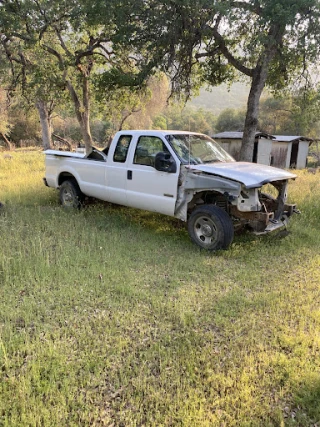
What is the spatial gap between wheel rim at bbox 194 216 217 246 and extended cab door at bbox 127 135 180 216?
23.1 inches

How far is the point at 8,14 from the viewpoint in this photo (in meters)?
11.4

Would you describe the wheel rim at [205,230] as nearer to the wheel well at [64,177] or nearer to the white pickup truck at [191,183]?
the white pickup truck at [191,183]

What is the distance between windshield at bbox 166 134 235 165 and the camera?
6.12 m

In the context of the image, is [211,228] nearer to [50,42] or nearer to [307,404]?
[307,404]

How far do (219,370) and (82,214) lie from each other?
5452 mm

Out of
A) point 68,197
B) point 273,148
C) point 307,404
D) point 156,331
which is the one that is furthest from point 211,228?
point 273,148

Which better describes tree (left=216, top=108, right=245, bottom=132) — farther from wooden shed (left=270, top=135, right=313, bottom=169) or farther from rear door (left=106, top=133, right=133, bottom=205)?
rear door (left=106, top=133, right=133, bottom=205)

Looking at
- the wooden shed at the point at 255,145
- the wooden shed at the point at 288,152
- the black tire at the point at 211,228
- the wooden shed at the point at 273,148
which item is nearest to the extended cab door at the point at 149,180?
the black tire at the point at 211,228

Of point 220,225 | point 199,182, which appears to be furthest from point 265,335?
point 199,182

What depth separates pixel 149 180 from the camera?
6281 mm

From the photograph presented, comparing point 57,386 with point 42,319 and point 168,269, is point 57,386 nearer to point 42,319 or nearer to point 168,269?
point 42,319

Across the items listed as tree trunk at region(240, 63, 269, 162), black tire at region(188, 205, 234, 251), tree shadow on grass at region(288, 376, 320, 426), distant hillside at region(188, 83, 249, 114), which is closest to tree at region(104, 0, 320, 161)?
tree trunk at region(240, 63, 269, 162)

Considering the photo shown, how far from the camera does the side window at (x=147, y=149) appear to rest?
20.7 ft

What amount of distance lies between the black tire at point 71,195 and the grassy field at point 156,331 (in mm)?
1914
